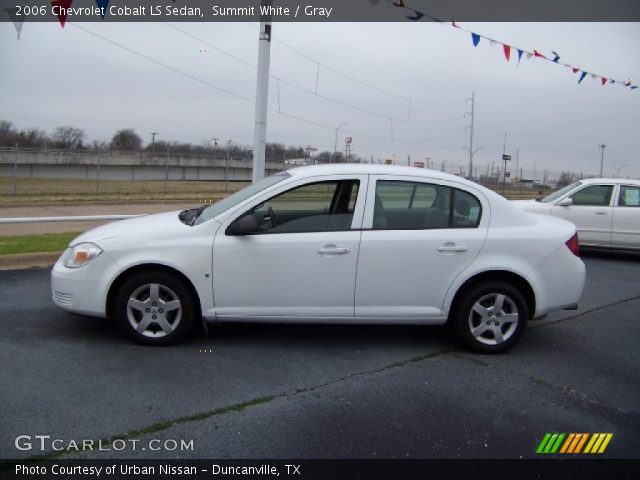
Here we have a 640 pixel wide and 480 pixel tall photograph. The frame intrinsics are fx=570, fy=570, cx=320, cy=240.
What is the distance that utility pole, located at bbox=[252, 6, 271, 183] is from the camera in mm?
9422

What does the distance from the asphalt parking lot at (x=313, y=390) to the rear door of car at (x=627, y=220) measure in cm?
562

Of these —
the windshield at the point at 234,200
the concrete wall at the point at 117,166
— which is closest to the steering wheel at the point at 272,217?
the windshield at the point at 234,200

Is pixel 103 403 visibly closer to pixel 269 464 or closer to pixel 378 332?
pixel 269 464

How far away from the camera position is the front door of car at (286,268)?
4695 millimetres

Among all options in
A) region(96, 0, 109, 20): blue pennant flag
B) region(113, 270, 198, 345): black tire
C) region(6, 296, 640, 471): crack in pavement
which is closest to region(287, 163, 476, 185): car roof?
region(113, 270, 198, 345): black tire

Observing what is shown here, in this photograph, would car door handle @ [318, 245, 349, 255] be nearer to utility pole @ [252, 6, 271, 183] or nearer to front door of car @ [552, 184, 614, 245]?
utility pole @ [252, 6, 271, 183]

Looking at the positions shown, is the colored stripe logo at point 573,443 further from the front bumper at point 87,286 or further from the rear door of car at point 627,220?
the rear door of car at point 627,220

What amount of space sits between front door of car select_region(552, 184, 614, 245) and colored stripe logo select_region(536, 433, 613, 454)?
26.1ft

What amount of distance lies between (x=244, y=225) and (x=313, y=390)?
4.73 feet

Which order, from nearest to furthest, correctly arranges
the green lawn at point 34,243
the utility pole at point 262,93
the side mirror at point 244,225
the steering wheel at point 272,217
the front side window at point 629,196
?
the side mirror at point 244,225
the steering wheel at point 272,217
the green lawn at point 34,243
the utility pole at point 262,93
the front side window at point 629,196

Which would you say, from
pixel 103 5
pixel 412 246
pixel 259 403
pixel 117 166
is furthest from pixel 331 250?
pixel 117 166

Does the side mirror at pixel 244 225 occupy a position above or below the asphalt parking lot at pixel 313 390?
above

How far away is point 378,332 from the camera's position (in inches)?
216

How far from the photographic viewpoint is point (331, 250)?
15.5 ft
